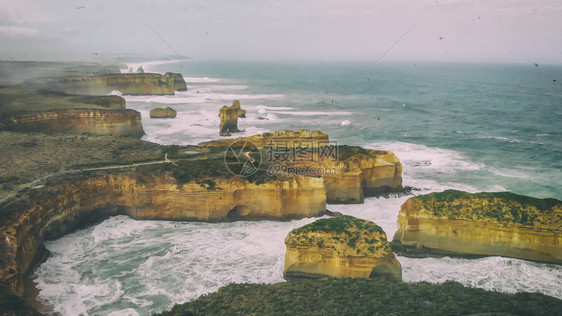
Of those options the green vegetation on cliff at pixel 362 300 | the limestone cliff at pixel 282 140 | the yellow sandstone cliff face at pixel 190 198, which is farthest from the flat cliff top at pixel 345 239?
the limestone cliff at pixel 282 140

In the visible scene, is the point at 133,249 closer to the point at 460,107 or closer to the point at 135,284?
the point at 135,284

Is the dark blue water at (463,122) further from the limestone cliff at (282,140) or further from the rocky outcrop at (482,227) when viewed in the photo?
the rocky outcrop at (482,227)

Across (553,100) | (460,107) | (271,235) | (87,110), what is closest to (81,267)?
(271,235)

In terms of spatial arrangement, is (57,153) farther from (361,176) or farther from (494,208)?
(494,208)

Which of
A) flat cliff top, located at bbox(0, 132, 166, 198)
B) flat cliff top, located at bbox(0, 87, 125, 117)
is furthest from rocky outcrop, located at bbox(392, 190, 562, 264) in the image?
flat cliff top, located at bbox(0, 87, 125, 117)

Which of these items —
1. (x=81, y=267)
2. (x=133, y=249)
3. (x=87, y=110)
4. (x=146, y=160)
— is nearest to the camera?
(x=81, y=267)

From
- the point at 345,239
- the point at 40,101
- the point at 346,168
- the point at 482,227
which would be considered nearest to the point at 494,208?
the point at 482,227
